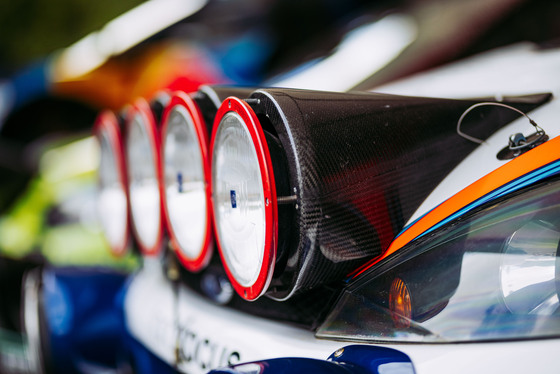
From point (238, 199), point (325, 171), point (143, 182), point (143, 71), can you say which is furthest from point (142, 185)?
point (143, 71)

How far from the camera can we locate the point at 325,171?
2.61ft

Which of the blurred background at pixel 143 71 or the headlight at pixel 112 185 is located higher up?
the blurred background at pixel 143 71

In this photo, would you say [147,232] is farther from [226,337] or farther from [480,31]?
[480,31]

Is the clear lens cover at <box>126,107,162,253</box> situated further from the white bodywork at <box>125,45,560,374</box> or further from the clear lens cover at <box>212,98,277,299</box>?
the clear lens cover at <box>212,98,277,299</box>

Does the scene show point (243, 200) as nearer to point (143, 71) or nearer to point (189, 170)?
point (189, 170)

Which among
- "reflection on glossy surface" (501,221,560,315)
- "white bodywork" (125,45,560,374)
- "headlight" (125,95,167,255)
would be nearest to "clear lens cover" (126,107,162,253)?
"headlight" (125,95,167,255)

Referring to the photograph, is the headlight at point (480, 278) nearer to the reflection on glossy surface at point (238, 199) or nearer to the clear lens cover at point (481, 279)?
the clear lens cover at point (481, 279)

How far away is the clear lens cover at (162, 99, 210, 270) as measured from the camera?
101cm

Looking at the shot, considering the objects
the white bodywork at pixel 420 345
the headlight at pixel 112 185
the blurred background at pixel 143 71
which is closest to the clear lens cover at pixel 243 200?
the white bodywork at pixel 420 345

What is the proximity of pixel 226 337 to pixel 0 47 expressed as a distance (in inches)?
404

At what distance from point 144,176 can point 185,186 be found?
22 cm

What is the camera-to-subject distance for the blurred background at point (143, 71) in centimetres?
180

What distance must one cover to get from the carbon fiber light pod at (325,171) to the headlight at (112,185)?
0.46 meters

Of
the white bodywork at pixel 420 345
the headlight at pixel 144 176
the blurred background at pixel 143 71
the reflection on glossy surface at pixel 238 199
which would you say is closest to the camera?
the white bodywork at pixel 420 345
